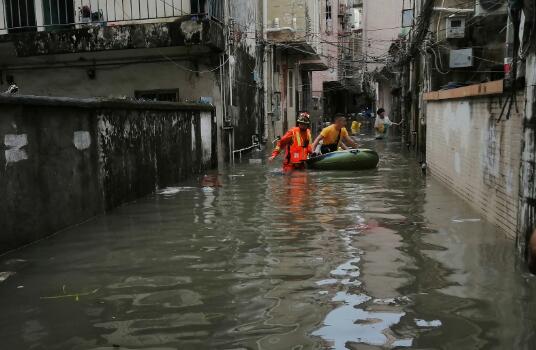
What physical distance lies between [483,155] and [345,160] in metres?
6.16

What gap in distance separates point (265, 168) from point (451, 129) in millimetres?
6059

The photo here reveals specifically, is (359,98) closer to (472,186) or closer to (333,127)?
(333,127)

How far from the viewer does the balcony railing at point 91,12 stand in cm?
1486

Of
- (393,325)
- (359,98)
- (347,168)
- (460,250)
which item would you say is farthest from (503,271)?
(359,98)

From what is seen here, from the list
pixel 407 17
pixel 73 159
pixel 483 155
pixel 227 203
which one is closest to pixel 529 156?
pixel 483 155

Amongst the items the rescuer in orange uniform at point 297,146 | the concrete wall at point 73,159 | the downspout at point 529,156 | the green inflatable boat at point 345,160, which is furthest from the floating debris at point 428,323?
the rescuer in orange uniform at point 297,146

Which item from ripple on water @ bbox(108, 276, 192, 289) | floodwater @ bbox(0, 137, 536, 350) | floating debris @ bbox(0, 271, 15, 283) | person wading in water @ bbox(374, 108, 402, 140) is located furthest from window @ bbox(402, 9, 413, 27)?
floating debris @ bbox(0, 271, 15, 283)

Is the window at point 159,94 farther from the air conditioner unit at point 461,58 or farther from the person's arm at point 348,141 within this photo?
the air conditioner unit at point 461,58

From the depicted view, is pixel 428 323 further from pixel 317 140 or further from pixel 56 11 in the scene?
pixel 56 11

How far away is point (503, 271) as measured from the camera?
17.3ft

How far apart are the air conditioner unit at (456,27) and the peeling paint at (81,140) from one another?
10708 mm

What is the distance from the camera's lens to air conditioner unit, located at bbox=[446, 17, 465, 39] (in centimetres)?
1506

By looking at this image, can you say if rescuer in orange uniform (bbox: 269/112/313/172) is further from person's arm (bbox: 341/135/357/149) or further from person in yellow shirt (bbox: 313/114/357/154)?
person's arm (bbox: 341/135/357/149)

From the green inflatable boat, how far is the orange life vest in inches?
11.1
